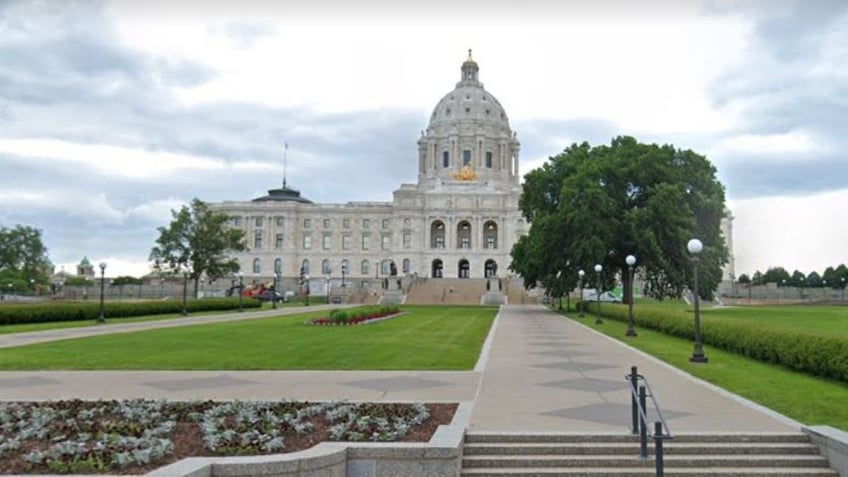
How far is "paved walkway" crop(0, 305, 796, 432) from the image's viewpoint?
11.5 m

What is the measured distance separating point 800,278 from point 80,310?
13313 centimetres

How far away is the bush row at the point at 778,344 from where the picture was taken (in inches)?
624

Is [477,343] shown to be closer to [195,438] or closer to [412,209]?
[195,438]

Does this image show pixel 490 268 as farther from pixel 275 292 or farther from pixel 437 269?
pixel 275 292

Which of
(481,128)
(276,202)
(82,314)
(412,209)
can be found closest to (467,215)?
(412,209)

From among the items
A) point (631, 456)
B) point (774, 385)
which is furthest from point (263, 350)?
point (631, 456)

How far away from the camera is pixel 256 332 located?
31.0 metres

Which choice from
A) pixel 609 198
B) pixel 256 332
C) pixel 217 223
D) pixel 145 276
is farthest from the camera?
pixel 145 276

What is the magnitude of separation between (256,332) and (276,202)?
11185 centimetres

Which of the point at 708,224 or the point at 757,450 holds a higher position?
the point at 708,224

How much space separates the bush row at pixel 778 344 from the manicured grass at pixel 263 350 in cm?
741

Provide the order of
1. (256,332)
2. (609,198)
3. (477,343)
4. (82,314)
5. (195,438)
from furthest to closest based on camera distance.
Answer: (609,198) < (82,314) < (256,332) < (477,343) < (195,438)

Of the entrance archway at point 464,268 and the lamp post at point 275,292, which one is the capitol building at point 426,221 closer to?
the entrance archway at point 464,268

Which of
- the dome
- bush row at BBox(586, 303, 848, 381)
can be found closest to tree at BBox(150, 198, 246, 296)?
bush row at BBox(586, 303, 848, 381)
